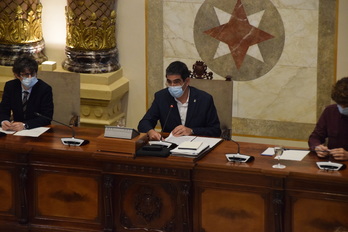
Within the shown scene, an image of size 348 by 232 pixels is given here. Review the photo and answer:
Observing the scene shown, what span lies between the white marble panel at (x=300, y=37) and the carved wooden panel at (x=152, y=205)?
2.79m

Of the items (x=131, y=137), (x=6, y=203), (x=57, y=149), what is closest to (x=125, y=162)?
(x=131, y=137)

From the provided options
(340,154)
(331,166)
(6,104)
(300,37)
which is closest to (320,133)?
(340,154)

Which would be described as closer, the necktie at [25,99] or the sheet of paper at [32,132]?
the sheet of paper at [32,132]

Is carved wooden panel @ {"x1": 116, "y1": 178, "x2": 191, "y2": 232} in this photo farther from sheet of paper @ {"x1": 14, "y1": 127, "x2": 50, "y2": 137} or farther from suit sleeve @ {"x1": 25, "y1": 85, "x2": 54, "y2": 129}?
suit sleeve @ {"x1": 25, "y1": 85, "x2": 54, "y2": 129}

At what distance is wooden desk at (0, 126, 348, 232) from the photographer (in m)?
5.78

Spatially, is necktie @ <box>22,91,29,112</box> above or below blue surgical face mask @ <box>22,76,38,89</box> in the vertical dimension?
below

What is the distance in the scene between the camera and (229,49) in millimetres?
8586

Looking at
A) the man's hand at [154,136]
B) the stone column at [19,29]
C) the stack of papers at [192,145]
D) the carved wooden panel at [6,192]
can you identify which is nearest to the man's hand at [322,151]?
the stack of papers at [192,145]

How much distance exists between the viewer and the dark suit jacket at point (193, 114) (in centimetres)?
694

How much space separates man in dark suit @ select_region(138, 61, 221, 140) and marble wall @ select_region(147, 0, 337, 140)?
163 centimetres

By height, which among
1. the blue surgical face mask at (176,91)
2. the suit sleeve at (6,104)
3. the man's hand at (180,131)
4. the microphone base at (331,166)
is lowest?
the microphone base at (331,166)

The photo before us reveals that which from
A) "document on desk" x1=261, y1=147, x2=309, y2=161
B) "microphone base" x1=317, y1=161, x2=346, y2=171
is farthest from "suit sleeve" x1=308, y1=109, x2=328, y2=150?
"microphone base" x1=317, y1=161, x2=346, y2=171

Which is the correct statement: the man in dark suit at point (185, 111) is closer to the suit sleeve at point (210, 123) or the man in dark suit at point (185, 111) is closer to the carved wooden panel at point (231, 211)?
the suit sleeve at point (210, 123)

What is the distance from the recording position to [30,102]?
719 cm
